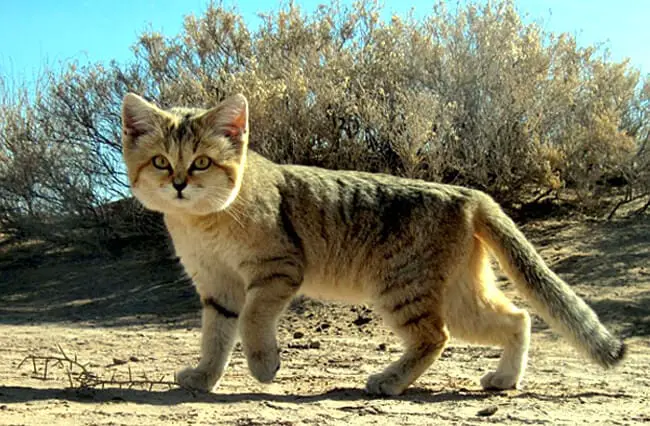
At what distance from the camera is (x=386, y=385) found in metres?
4.45

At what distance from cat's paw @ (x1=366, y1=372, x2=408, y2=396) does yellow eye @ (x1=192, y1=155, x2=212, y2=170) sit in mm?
1540

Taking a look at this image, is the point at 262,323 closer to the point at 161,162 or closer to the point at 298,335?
the point at 161,162

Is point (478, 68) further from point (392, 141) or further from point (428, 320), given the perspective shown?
point (428, 320)

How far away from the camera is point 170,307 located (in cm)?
928

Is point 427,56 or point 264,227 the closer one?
point 264,227


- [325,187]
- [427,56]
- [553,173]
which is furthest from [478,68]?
[325,187]

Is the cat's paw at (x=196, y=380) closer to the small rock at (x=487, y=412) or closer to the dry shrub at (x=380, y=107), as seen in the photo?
the small rock at (x=487, y=412)

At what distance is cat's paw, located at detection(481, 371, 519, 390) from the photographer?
466cm

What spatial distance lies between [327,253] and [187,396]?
4.02 feet

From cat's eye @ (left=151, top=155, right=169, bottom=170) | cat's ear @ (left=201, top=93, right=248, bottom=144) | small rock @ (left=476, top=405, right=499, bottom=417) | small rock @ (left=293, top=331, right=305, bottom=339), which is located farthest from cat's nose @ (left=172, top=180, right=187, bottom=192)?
small rock @ (left=293, top=331, right=305, bottom=339)

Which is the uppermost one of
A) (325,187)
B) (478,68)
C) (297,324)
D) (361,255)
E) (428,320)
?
(478,68)

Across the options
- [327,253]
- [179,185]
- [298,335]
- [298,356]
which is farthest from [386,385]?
[298,335]

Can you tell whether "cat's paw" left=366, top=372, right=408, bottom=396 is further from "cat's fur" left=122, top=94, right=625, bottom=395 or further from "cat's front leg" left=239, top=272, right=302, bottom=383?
"cat's front leg" left=239, top=272, right=302, bottom=383

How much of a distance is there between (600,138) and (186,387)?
751cm
